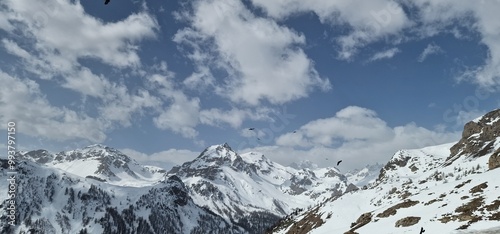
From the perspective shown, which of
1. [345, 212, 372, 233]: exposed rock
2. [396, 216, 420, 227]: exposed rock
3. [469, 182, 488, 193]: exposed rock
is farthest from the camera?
[345, 212, 372, 233]: exposed rock

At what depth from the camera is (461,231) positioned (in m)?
35.1

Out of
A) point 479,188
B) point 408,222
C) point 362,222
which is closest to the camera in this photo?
point 408,222

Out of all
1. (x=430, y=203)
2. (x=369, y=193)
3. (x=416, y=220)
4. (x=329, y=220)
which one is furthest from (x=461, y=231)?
(x=369, y=193)

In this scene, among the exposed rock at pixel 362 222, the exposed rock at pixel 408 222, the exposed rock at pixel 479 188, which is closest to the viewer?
the exposed rock at pixel 408 222

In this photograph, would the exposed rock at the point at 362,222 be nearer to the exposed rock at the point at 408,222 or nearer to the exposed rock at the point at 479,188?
the exposed rock at the point at 408,222

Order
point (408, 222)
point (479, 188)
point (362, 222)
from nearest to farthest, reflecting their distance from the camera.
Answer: point (408, 222) < point (479, 188) < point (362, 222)

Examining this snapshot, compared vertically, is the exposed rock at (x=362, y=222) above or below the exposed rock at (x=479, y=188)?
below

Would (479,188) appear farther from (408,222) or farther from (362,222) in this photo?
(362,222)

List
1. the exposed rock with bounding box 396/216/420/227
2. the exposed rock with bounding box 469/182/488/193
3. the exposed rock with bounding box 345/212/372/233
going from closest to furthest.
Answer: the exposed rock with bounding box 396/216/420/227
the exposed rock with bounding box 469/182/488/193
the exposed rock with bounding box 345/212/372/233

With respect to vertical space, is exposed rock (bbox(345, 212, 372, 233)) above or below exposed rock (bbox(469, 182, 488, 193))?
below

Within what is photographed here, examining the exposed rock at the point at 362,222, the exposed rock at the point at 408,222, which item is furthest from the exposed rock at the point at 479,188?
the exposed rock at the point at 362,222

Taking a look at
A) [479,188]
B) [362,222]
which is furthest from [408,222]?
[362,222]

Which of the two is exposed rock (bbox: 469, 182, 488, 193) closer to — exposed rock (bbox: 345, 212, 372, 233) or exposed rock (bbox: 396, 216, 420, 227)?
exposed rock (bbox: 396, 216, 420, 227)

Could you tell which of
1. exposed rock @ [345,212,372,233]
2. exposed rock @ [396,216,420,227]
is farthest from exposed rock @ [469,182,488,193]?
→ exposed rock @ [345,212,372,233]
